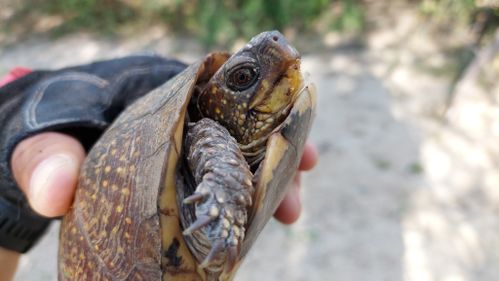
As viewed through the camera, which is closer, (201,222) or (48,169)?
(201,222)

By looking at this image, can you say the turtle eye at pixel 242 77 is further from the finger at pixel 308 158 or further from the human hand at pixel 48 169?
the finger at pixel 308 158

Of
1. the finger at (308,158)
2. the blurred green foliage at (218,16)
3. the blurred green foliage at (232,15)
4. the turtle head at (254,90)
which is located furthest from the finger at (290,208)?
the blurred green foliage at (218,16)

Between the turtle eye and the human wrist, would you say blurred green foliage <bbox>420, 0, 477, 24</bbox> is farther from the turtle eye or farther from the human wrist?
the human wrist

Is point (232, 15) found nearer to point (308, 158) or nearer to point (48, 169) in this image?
point (308, 158)

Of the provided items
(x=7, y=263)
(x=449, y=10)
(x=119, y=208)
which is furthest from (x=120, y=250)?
(x=449, y=10)

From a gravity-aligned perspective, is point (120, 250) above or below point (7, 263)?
above

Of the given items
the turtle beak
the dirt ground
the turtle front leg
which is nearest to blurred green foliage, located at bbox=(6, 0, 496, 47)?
the dirt ground

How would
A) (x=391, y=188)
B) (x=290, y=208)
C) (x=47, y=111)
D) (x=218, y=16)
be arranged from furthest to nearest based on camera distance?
(x=218, y=16) → (x=391, y=188) → (x=290, y=208) → (x=47, y=111)

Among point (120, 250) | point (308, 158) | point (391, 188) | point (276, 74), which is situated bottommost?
point (391, 188)
